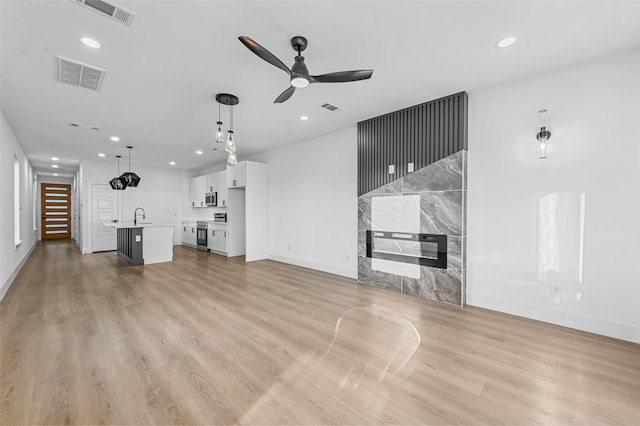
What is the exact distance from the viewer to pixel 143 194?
29.8ft

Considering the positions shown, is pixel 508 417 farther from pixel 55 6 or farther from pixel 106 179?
pixel 106 179

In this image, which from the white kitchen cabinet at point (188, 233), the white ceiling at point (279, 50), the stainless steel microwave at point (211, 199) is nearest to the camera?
the white ceiling at point (279, 50)

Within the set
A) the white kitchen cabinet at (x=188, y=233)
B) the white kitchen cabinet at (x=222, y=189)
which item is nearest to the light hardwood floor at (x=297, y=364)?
the white kitchen cabinet at (x=222, y=189)

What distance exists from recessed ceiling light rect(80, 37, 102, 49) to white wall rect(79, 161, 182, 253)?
7.26 m

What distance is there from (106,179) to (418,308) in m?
9.51

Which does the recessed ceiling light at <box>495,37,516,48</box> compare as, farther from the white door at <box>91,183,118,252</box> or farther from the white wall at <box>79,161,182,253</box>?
the white wall at <box>79,161,182,253</box>

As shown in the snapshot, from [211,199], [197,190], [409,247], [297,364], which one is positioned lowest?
[297,364]

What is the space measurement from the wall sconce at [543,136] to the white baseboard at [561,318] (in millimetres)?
1755

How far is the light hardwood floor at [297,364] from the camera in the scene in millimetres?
1711

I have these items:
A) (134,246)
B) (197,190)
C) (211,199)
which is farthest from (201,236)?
(134,246)

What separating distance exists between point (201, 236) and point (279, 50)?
7238 mm

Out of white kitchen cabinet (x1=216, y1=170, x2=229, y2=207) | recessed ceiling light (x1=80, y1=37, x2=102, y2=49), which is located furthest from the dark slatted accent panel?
white kitchen cabinet (x1=216, y1=170, x2=229, y2=207)

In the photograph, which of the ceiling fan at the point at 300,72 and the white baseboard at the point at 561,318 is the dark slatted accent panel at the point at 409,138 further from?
the white baseboard at the point at 561,318

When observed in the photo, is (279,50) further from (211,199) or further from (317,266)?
(211,199)
